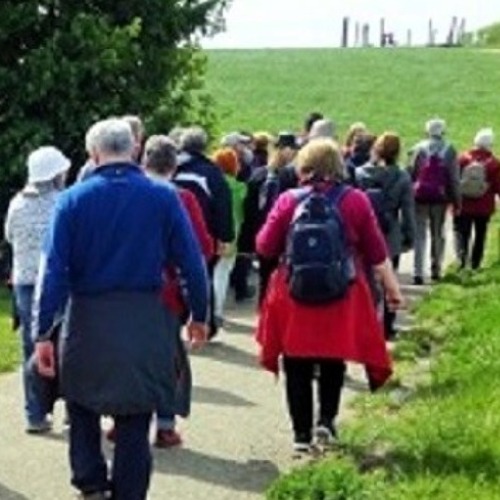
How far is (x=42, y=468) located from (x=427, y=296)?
7.88 metres

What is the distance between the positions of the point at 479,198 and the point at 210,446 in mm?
8730

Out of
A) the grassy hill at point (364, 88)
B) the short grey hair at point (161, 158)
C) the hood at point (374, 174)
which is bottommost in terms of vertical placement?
the grassy hill at point (364, 88)

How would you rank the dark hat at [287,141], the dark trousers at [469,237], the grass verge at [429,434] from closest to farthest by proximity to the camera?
1. the grass verge at [429,434]
2. the dark hat at [287,141]
3. the dark trousers at [469,237]

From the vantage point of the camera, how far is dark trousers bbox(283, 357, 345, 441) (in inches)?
349

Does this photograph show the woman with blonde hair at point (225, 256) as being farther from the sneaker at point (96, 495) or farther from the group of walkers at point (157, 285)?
the sneaker at point (96, 495)

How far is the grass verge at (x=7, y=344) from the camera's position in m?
12.2

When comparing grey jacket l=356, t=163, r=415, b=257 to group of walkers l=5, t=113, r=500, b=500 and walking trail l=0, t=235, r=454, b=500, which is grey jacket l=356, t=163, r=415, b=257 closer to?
group of walkers l=5, t=113, r=500, b=500

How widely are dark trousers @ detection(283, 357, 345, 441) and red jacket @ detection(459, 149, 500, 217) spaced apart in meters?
8.62

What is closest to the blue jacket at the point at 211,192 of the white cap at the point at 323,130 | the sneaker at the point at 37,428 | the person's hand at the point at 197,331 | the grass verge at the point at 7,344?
the white cap at the point at 323,130

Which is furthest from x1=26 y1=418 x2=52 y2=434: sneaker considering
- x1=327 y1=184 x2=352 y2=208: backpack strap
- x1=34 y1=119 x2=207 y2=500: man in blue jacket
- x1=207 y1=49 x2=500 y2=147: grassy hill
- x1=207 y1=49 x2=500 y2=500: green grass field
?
x1=207 y1=49 x2=500 y2=147: grassy hill

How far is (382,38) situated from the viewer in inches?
3644

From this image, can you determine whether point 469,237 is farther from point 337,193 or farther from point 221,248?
point 337,193

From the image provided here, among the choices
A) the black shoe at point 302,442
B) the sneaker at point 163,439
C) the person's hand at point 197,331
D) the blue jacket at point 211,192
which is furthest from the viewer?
the blue jacket at point 211,192

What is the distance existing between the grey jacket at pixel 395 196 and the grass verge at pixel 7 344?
3.28 metres
